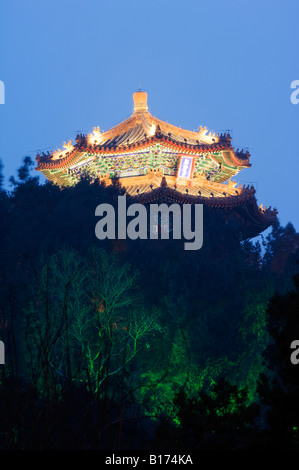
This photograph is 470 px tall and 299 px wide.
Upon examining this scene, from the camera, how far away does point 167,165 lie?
25500mm

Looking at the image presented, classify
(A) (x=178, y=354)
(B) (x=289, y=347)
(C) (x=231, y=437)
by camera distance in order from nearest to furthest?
(C) (x=231, y=437)
(B) (x=289, y=347)
(A) (x=178, y=354)

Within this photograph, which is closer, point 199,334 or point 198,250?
point 199,334

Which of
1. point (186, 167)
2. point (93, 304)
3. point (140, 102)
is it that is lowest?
point (93, 304)

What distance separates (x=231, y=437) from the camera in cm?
755

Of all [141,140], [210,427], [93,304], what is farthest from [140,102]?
[210,427]

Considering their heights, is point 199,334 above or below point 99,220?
below

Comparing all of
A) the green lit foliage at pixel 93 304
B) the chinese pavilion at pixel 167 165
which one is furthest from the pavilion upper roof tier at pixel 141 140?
the green lit foliage at pixel 93 304

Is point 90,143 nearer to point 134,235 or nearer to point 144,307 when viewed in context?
point 134,235

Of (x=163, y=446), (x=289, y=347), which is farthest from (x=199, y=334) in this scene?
(x=163, y=446)

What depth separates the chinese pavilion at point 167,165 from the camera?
2431 centimetres

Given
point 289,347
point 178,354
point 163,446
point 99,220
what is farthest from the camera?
point 99,220

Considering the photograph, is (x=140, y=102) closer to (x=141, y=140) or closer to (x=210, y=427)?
(x=141, y=140)

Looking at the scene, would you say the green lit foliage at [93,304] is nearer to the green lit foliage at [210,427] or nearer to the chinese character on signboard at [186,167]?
the green lit foliage at [210,427]
